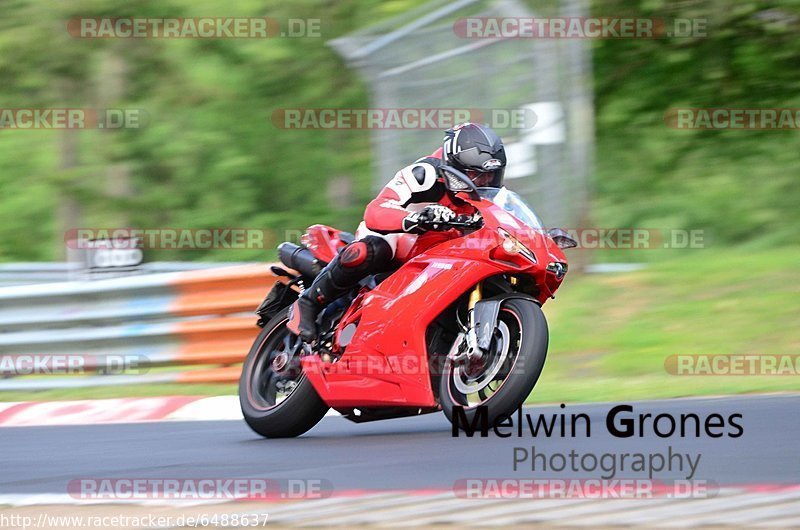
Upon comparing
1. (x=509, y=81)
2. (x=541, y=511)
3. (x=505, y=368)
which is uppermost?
(x=509, y=81)

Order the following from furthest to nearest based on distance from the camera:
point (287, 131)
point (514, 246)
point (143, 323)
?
point (287, 131) → point (143, 323) → point (514, 246)

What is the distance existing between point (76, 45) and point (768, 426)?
10664mm

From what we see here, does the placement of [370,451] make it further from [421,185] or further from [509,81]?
[509,81]

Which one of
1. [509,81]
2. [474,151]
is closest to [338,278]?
[474,151]

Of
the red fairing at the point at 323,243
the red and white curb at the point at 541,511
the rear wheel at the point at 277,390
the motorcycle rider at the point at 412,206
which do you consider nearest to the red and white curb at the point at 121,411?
the rear wheel at the point at 277,390

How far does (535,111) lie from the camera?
11766 millimetres

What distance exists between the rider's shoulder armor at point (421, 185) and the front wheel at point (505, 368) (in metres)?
0.71

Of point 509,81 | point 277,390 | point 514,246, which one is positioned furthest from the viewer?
point 509,81

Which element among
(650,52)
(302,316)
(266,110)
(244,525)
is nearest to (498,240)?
(302,316)

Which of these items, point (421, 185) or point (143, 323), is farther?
point (143, 323)

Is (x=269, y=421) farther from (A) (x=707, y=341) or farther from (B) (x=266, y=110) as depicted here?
(B) (x=266, y=110)

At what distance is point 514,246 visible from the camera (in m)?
6.38

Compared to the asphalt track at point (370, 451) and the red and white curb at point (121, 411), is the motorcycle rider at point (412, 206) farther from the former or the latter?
the red and white curb at point (121, 411)

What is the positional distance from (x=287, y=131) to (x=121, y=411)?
976cm
